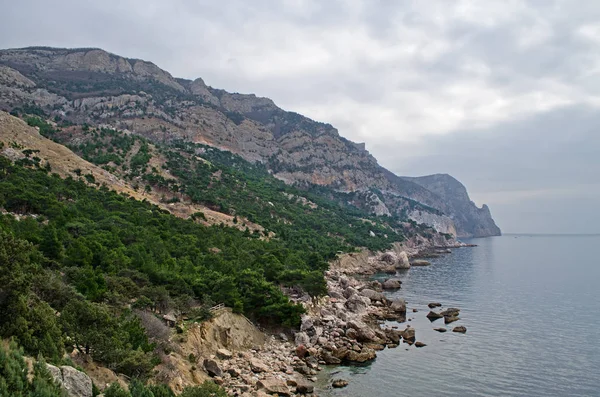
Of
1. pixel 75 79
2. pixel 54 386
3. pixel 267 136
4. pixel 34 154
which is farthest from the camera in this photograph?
pixel 267 136

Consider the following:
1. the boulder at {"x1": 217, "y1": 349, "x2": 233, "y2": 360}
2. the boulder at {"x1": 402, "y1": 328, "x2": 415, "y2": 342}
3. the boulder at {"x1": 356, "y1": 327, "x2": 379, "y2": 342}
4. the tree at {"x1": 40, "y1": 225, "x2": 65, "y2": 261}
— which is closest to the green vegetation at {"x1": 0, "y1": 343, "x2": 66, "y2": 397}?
the boulder at {"x1": 217, "y1": 349, "x2": 233, "y2": 360}

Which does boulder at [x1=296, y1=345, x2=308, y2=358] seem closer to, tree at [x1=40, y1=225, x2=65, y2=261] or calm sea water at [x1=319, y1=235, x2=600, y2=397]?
calm sea water at [x1=319, y1=235, x2=600, y2=397]

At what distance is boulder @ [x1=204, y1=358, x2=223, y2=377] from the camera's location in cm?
2166

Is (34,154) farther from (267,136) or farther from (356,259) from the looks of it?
(267,136)

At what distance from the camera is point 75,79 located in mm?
154750

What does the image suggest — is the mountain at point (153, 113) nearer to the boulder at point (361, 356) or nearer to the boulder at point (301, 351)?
the boulder at point (301, 351)

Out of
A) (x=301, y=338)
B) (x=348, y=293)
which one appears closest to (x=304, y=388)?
(x=301, y=338)

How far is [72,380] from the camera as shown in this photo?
10.9 meters

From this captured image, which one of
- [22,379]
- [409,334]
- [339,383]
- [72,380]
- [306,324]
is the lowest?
[339,383]

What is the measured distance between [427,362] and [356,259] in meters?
57.4

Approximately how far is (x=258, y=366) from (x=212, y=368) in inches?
128

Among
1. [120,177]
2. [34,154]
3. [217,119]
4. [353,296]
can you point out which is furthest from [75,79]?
[353,296]

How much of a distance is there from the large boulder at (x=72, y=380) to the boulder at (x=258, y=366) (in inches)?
539

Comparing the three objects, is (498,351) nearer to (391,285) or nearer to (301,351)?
(301,351)
